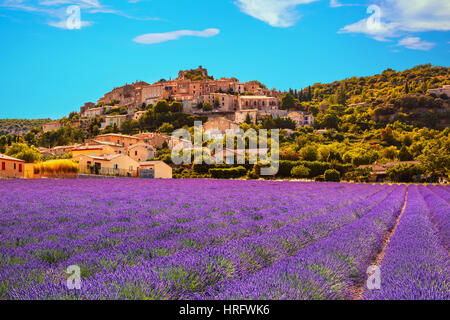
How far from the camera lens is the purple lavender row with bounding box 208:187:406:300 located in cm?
287

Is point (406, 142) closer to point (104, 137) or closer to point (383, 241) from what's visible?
point (104, 137)

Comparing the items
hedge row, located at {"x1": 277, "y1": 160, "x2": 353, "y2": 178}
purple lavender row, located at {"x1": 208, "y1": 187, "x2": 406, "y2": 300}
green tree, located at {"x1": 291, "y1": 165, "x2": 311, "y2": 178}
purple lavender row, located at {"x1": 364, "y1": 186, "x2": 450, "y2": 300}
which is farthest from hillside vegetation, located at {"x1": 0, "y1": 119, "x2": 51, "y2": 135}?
purple lavender row, located at {"x1": 364, "y1": 186, "x2": 450, "y2": 300}

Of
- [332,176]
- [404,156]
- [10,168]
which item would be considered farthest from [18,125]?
[332,176]

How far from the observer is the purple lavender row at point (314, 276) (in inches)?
113

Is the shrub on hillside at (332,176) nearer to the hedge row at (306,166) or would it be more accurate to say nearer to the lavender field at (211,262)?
the hedge row at (306,166)

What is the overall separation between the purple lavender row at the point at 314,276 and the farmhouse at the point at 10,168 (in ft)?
115

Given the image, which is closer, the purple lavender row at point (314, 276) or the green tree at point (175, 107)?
the purple lavender row at point (314, 276)

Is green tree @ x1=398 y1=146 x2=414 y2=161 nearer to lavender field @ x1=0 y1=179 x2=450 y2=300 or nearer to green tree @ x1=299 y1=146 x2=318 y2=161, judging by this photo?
green tree @ x1=299 y1=146 x2=318 y2=161

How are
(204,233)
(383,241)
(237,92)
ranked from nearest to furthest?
1. (204,233)
2. (383,241)
3. (237,92)

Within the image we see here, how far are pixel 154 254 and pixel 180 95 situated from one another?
4565 inches

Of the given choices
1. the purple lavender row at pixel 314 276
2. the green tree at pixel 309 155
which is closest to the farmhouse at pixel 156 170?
the green tree at pixel 309 155

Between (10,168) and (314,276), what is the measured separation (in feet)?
123
